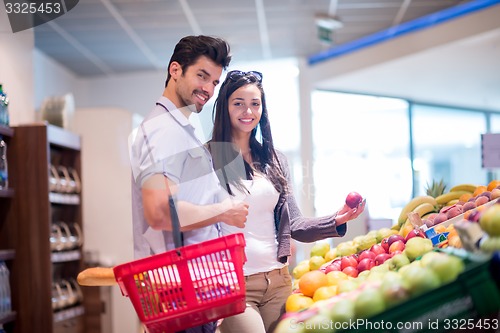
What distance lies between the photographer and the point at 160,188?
178 centimetres

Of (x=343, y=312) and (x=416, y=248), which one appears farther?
(x=416, y=248)

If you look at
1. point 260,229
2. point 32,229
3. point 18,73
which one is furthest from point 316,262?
point 18,73

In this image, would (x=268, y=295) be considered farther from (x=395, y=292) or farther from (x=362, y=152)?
(x=362, y=152)

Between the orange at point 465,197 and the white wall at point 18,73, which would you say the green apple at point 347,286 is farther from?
the white wall at point 18,73

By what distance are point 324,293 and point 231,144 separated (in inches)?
20.7

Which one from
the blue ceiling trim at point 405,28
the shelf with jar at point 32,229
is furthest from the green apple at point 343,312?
the blue ceiling trim at point 405,28

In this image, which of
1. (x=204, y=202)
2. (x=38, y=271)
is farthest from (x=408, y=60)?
(x=204, y=202)

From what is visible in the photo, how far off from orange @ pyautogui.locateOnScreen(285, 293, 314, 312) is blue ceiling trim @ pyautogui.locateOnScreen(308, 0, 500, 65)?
4835 millimetres

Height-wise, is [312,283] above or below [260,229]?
below

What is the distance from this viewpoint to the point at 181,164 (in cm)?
184

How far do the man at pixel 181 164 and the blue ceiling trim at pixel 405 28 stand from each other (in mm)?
4869

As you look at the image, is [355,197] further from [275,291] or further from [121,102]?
[121,102]

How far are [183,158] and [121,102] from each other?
21.9ft

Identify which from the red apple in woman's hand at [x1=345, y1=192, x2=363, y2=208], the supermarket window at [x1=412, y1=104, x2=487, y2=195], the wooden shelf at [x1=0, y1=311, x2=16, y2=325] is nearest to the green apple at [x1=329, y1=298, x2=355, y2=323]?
the red apple in woman's hand at [x1=345, y1=192, x2=363, y2=208]
